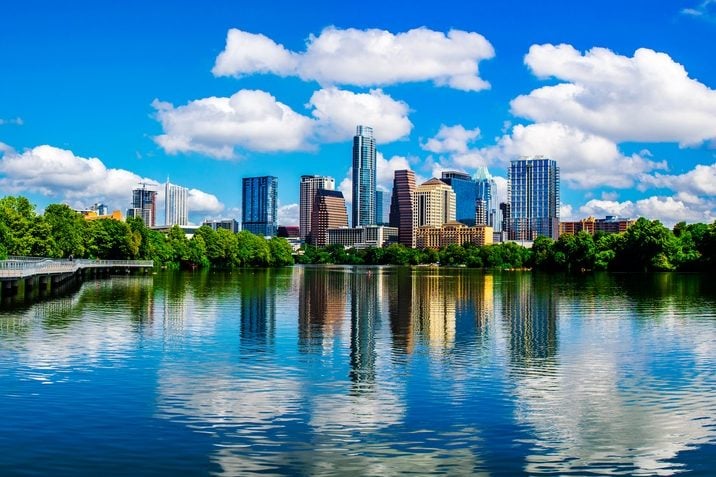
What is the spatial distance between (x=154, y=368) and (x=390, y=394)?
9278 millimetres

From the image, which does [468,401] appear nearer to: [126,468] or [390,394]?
[390,394]

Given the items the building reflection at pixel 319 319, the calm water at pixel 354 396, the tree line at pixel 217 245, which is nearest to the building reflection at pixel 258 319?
the calm water at pixel 354 396

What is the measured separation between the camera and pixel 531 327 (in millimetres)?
41469

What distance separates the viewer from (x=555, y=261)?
17750cm

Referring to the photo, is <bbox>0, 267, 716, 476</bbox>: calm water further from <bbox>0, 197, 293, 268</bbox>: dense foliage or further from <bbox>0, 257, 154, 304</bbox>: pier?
<bbox>0, 197, 293, 268</bbox>: dense foliage

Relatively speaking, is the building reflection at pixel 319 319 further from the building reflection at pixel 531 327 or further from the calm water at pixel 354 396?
the building reflection at pixel 531 327

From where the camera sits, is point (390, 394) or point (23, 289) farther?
point (23, 289)

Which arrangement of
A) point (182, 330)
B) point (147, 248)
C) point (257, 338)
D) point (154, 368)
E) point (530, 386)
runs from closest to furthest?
point (530, 386) → point (154, 368) → point (257, 338) → point (182, 330) → point (147, 248)

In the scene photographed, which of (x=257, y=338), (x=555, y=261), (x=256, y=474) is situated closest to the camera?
(x=256, y=474)

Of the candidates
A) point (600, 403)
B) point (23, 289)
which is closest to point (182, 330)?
point (600, 403)

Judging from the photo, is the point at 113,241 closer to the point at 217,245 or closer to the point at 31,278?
the point at 217,245

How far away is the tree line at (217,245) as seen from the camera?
305ft

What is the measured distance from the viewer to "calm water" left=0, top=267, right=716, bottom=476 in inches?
642

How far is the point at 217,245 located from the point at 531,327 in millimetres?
130186
